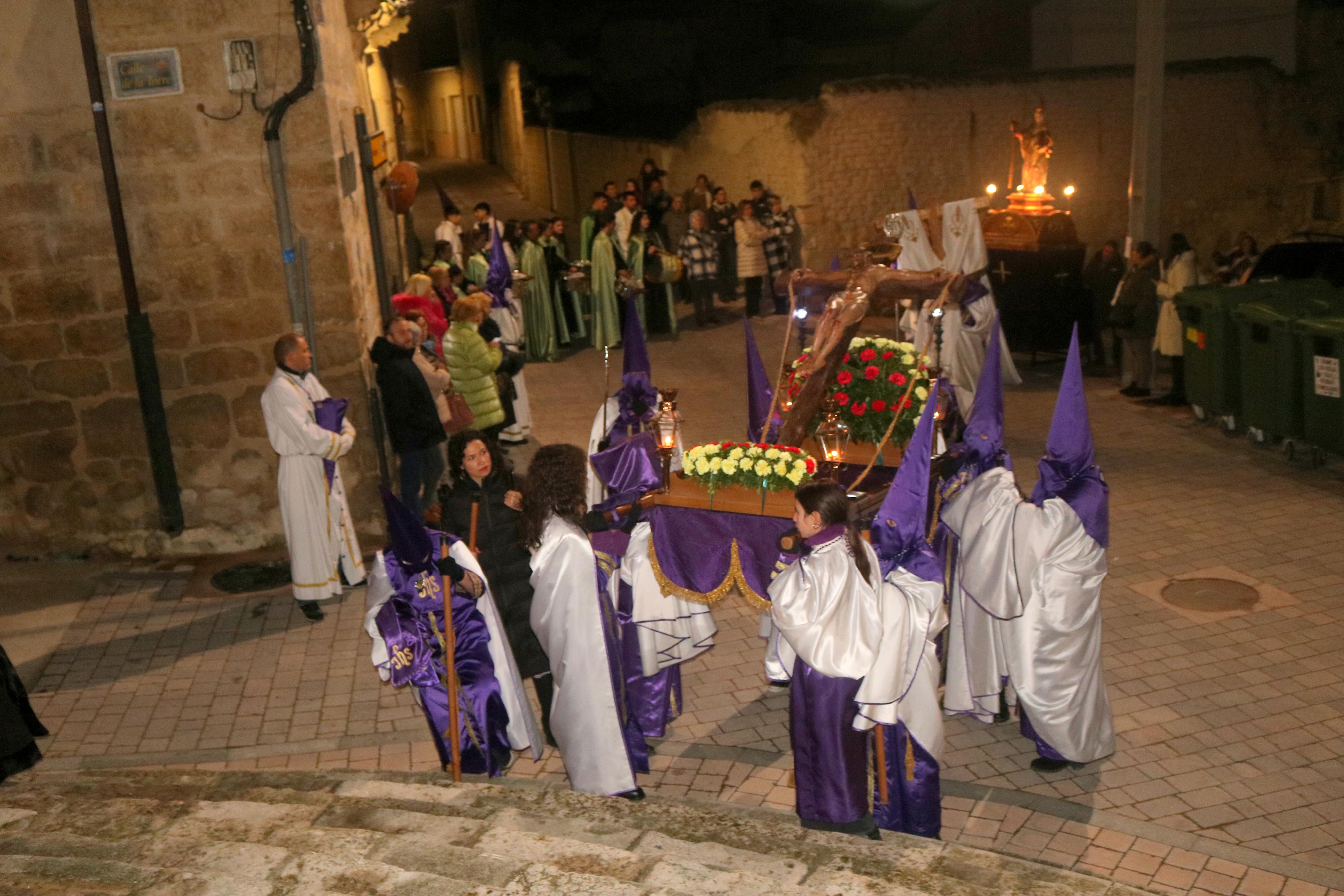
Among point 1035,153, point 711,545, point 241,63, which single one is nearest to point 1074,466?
point 711,545

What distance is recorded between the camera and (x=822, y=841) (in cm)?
500

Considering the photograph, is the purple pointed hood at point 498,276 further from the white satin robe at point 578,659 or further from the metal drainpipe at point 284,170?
the white satin robe at point 578,659

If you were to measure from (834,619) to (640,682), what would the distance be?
1.85 m

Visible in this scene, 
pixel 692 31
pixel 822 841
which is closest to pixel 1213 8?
pixel 692 31

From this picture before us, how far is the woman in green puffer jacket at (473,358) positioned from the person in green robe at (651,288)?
594 centimetres

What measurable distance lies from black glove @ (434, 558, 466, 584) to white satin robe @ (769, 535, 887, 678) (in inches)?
58.3

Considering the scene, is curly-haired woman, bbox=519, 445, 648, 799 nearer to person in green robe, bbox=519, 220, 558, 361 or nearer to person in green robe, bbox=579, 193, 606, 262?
person in green robe, bbox=519, 220, 558, 361

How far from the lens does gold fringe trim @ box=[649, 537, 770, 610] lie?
254 inches

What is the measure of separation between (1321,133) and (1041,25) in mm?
5185

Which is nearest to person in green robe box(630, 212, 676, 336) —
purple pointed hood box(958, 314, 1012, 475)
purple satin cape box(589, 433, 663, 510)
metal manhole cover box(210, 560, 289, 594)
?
metal manhole cover box(210, 560, 289, 594)

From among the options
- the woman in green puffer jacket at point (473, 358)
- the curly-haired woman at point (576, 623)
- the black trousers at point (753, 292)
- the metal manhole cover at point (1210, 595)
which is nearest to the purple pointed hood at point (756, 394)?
the curly-haired woman at point (576, 623)

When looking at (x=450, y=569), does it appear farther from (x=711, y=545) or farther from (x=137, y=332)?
(x=137, y=332)

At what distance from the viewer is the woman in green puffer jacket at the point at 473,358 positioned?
34.6 feet

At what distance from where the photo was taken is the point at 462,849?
189 inches
